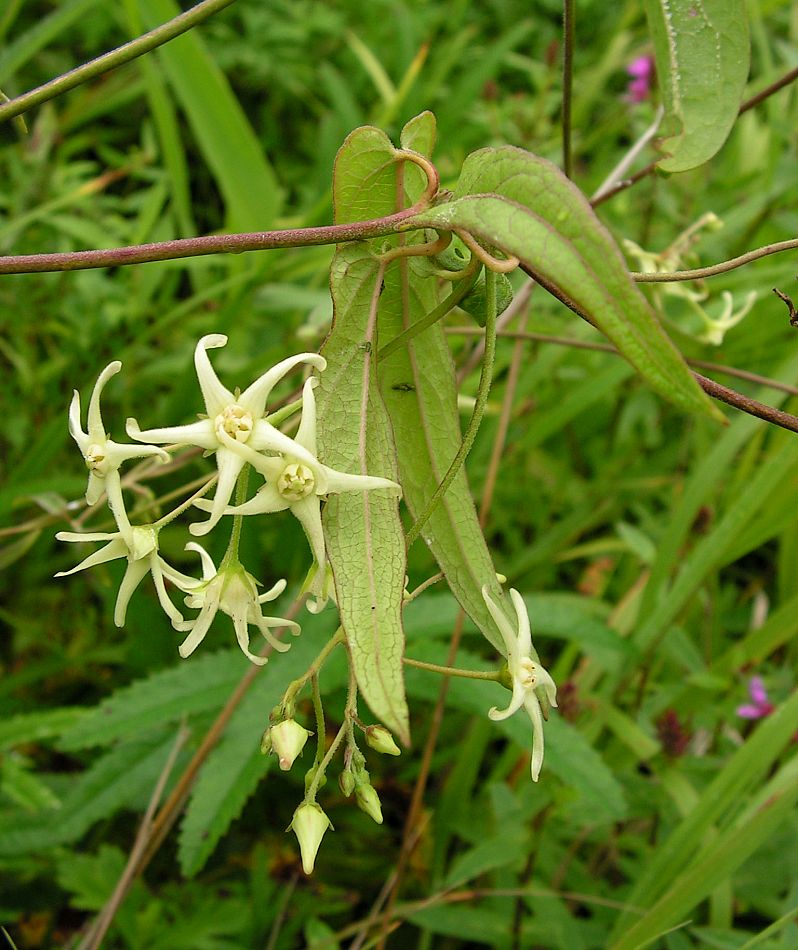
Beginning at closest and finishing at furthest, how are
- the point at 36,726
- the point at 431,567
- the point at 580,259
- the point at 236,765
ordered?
the point at 580,259
the point at 236,765
the point at 36,726
the point at 431,567

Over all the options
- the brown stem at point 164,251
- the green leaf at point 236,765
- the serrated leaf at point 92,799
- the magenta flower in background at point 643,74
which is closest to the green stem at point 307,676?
the brown stem at point 164,251

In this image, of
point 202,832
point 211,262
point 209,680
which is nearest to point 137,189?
point 211,262

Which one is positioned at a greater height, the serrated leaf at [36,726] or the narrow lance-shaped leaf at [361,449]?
the narrow lance-shaped leaf at [361,449]

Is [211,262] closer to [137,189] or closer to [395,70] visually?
[137,189]

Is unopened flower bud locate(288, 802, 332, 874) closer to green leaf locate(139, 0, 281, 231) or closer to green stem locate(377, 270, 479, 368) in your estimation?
green stem locate(377, 270, 479, 368)

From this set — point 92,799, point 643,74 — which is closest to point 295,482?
point 92,799

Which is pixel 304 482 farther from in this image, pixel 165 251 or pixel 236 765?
pixel 236 765

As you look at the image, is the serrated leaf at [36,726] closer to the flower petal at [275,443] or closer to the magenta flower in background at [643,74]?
the flower petal at [275,443]

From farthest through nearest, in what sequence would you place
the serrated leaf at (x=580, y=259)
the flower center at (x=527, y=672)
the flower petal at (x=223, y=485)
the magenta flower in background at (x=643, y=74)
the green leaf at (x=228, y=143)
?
the magenta flower in background at (x=643, y=74)
the green leaf at (x=228, y=143)
the flower center at (x=527, y=672)
the flower petal at (x=223, y=485)
the serrated leaf at (x=580, y=259)
